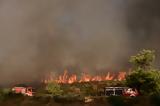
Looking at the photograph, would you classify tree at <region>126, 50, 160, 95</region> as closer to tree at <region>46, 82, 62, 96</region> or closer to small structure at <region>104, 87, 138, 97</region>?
small structure at <region>104, 87, 138, 97</region>

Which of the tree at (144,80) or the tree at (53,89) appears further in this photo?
the tree at (53,89)

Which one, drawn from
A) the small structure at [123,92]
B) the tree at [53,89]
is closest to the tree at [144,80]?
the small structure at [123,92]

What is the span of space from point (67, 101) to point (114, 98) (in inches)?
304

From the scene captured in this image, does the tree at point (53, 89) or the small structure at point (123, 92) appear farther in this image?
the tree at point (53, 89)

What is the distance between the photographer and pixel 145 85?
102125 mm

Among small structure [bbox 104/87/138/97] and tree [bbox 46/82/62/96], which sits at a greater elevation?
tree [bbox 46/82/62/96]

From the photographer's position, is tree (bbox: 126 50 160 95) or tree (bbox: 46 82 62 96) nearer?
tree (bbox: 126 50 160 95)

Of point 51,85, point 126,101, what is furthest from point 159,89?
point 51,85

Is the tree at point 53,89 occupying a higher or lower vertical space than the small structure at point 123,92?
higher

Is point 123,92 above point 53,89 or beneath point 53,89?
beneath

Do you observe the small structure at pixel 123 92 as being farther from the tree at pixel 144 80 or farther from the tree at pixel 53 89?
the tree at pixel 53 89

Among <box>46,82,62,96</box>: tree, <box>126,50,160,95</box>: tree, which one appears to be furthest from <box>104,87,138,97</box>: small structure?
<box>46,82,62,96</box>: tree

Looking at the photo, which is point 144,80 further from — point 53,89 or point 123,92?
point 53,89

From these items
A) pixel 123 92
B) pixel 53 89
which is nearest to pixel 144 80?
pixel 123 92
